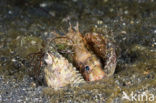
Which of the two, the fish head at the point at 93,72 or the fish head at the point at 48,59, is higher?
the fish head at the point at 48,59

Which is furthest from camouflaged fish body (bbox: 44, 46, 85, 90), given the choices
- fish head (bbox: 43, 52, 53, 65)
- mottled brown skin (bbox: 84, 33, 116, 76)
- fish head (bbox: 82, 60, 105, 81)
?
mottled brown skin (bbox: 84, 33, 116, 76)

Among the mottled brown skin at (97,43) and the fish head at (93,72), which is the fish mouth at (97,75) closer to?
the fish head at (93,72)

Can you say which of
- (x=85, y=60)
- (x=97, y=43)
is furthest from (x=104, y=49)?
(x=85, y=60)

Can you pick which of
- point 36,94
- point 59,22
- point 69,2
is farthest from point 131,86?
point 69,2

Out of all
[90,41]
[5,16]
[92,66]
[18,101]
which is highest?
[5,16]

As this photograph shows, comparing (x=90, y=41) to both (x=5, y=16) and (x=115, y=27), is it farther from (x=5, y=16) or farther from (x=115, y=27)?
(x=5, y=16)

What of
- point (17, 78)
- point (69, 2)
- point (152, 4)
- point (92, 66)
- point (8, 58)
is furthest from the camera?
point (69, 2)

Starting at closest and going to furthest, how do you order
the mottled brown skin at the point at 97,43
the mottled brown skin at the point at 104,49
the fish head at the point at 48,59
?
1. the fish head at the point at 48,59
2. the mottled brown skin at the point at 104,49
3. the mottled brown skin at the point at 97,43

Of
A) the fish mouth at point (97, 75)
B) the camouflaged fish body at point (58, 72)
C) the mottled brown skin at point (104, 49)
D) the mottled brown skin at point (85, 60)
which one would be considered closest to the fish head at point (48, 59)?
the camouflaged fish body at point (58, 72)
